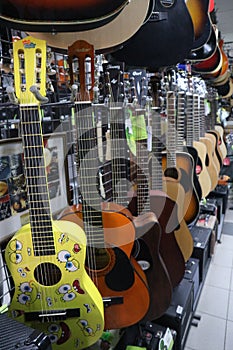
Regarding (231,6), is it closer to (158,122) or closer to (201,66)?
(201,66)

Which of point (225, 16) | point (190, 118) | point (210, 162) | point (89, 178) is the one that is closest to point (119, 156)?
point (89, 178)

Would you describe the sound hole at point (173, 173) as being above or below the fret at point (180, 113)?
below

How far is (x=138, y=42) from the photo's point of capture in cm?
82

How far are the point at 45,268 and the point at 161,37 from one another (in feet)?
2.47

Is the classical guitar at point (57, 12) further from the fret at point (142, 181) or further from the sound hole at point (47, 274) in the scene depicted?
the fret at point (142, 181)

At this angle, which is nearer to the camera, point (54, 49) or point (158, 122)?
point (54, 49)

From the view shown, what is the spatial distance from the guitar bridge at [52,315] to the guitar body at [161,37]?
0.76 m

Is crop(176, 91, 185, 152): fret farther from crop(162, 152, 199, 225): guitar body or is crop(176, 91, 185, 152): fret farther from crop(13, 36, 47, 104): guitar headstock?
crop(13, 36, 47, 104): guitar headstock

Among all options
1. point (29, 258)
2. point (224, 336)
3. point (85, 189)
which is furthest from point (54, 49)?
point (224, 336)

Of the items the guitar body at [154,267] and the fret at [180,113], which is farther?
the fret at [180,113]

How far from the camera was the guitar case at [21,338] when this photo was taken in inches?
21.0

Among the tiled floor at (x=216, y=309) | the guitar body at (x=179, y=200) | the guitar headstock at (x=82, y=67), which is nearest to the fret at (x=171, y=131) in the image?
the guitar body at (x=179, y=200)

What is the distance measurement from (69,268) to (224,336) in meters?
1.46

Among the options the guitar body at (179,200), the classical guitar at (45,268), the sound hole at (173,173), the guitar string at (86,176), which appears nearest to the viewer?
the classical guitar at (45,268)
